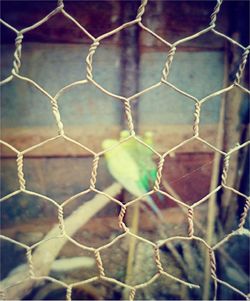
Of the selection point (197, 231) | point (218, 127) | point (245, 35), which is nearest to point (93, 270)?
point (197, 231)

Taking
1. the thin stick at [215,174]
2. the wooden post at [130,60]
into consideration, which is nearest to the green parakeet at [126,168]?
the wooden post at [130,60]

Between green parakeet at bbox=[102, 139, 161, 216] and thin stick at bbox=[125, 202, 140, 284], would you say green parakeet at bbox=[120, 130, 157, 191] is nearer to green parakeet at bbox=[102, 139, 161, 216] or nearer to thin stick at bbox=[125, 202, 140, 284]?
green parakeet at bbox=[102, 139, 161, 216]

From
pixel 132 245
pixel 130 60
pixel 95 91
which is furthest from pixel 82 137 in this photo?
pixel 132 245

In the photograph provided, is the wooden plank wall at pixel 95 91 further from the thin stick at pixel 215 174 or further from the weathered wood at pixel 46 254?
the weathered wood at pixel 46 254

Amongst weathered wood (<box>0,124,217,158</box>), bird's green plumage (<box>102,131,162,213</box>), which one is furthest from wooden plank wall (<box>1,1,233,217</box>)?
bird's green plumage (<box>102,131,162,213</box>)

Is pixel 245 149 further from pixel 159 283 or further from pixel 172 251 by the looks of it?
pixel 159 283

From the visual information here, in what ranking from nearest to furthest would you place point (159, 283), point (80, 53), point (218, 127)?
point (159, 283), point (80, 53), point (218, 127)

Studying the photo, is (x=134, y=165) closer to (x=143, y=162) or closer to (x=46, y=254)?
(x=143, y=162)

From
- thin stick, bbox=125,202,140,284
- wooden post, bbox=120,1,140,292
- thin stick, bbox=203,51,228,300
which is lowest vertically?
thin stick, bbox=125,202,140,284

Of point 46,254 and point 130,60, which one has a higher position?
point 130,60
